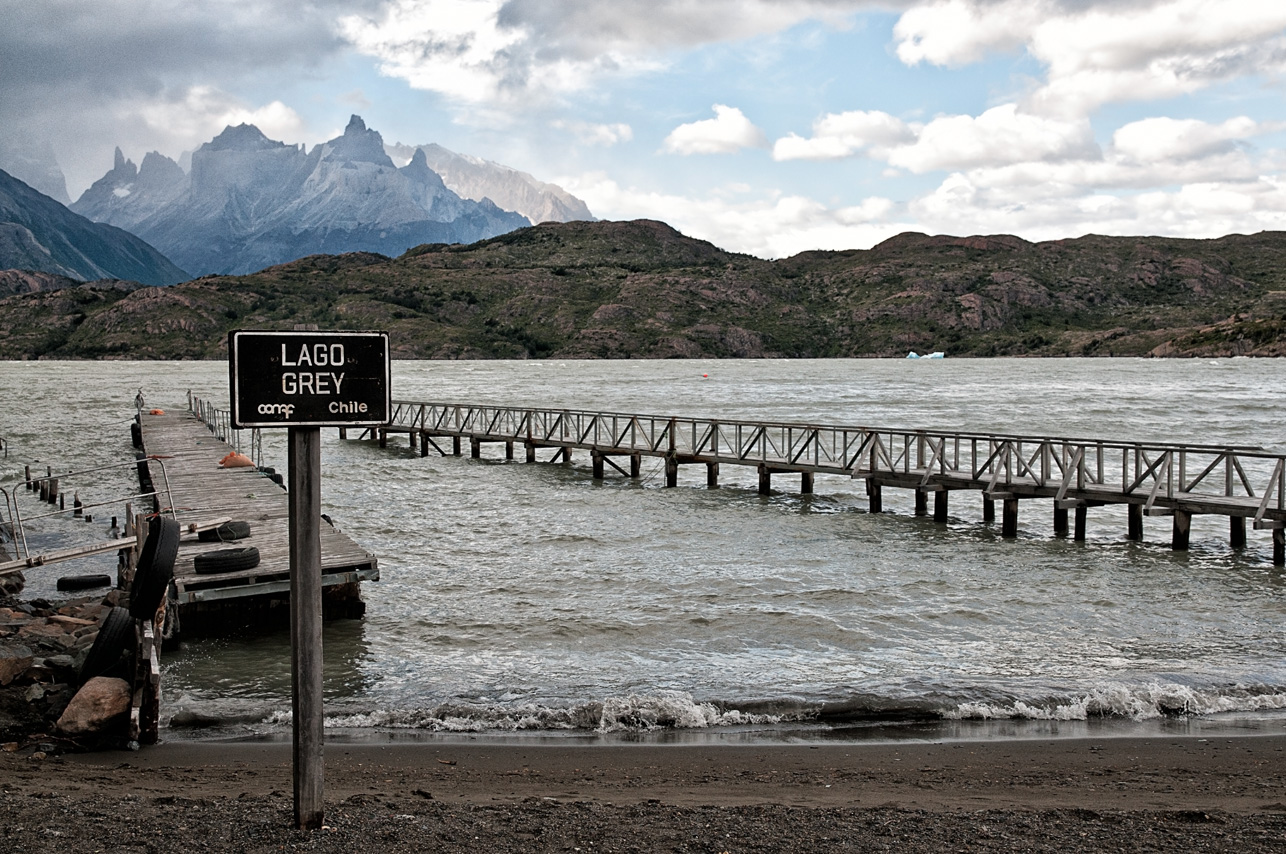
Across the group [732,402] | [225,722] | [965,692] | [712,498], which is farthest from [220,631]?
[732,402]

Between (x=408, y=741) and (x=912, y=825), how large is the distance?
527 cm

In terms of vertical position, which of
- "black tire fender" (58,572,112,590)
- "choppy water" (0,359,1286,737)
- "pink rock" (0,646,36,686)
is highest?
"pink rock" (0,646,36,686)

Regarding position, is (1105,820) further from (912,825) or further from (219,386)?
(219,386)

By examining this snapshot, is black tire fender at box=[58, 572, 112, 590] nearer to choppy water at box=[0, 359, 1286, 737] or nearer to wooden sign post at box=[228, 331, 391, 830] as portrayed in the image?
choppy water at box=[0, 359, 1286, 737]

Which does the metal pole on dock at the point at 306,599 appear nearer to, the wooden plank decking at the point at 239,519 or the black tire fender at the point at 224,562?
the wooden plank decking at the point at 239,519

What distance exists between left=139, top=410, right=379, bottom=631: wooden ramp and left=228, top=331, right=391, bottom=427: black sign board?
6837 mm

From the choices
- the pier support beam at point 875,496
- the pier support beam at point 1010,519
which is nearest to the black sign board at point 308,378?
the pier support beam at point 1010,519

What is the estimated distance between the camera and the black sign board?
568cm

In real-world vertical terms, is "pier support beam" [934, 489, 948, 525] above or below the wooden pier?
below

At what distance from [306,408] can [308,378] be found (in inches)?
6.8

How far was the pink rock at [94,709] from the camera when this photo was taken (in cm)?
964

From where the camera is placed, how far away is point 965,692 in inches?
464

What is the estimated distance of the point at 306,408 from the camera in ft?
19.0

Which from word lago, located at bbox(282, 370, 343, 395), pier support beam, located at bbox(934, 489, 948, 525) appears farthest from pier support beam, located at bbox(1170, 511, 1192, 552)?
word lago, located at bbox(282, 370, 343, 395)
